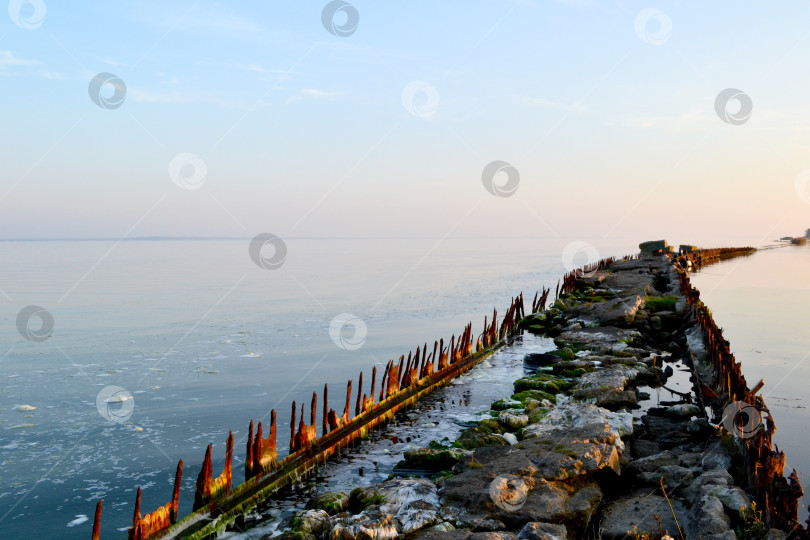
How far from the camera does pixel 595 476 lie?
10680mm

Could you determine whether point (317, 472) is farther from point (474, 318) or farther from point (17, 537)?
point (474, 318)

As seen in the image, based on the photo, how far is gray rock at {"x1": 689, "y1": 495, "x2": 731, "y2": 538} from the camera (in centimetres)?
813

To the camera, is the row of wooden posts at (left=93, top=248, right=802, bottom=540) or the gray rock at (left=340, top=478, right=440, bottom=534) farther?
the gray rock at (left=340, top=478, right=440, bottom=534)

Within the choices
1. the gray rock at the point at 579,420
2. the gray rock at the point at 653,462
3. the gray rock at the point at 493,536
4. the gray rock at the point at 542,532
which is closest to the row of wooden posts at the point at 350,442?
the gray rock at the point at 653,462

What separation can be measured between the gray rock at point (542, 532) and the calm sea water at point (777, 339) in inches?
199

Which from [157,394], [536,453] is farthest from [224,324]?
[536,453]

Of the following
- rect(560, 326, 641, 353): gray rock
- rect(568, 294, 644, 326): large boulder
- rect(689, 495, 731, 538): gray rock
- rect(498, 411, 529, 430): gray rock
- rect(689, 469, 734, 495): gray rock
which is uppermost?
rect(568, 294, 644, 326): large boulder

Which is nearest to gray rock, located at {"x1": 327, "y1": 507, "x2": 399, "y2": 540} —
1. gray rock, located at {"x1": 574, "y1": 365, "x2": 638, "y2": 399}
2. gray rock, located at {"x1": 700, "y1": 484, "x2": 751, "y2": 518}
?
gray rock, located at {"x1": 700, "y1": 484, "x2": 751, "y2": 518}

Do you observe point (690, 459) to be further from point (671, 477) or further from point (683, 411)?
point (683, 411)

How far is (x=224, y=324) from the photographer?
3456 cm

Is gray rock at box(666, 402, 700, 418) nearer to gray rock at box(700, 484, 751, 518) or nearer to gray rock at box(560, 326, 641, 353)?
gray rock at box(700, 484, 751, 518)

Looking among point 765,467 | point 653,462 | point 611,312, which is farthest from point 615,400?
point 611,312

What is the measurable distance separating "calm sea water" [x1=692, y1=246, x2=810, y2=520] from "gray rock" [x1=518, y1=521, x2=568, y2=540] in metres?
5.05

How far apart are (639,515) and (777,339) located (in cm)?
2384
